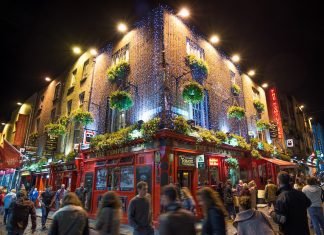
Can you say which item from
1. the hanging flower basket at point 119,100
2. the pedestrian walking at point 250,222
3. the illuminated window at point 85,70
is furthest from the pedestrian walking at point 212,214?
the illuminated window at point 85,70

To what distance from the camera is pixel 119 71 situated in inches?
615

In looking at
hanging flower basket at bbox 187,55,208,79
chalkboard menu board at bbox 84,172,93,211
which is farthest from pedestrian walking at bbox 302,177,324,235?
chalkboard menu board at bbox 84,172,93,211

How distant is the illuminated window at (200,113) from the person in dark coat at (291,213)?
10063 mm

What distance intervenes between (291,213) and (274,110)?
23.1 m

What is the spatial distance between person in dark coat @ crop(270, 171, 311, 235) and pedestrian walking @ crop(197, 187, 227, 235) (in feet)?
4.06

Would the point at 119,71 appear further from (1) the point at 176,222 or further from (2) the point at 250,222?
(2) the point at 250,222

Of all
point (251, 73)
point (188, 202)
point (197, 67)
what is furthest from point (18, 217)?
point (251, 73)

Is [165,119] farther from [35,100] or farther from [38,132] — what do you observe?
[35,100]

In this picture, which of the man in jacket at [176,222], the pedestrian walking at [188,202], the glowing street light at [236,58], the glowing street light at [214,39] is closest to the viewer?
the man in jacket at [176,222]

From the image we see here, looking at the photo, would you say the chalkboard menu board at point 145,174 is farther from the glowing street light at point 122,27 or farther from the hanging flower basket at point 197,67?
the glowing street light at point 122,27

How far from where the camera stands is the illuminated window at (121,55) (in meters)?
16.4

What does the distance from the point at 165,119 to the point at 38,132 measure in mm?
17817

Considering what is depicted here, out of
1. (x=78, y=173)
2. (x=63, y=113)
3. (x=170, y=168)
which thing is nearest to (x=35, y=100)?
(x=63, y=113)

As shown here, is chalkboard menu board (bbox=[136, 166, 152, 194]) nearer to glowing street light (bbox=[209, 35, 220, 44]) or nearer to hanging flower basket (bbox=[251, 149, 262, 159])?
hanging flower basket (bbox=[251, 149, 262, 159])
